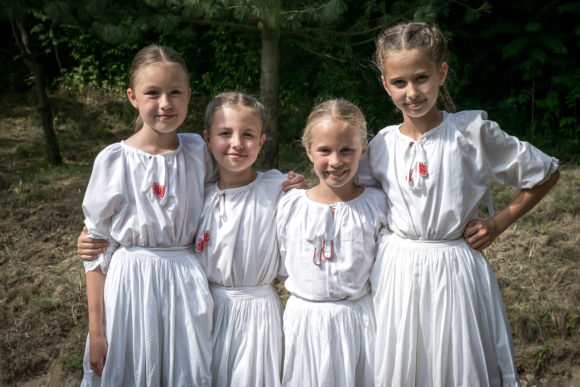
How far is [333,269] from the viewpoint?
2264mm

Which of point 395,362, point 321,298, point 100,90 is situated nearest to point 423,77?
point 321,298

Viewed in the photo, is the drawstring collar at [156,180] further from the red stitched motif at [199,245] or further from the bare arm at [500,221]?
the bare arm at [500,221]

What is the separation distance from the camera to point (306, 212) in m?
2.33

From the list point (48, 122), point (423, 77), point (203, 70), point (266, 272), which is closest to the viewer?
point (423, 77)

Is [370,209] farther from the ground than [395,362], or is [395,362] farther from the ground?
[370,209]

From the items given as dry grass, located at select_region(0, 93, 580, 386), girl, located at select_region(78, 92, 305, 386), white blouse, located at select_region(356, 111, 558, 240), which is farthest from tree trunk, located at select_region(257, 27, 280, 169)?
white blouse, located at select_region(356, 111, 558, 240)

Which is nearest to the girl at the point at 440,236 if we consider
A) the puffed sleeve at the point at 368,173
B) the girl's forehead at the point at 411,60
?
the girl's forehead at the point at 411,60

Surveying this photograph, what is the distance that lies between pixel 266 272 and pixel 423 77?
3.23 ft

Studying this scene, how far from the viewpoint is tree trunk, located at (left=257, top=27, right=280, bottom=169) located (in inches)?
233

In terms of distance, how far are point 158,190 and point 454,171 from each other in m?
1.14

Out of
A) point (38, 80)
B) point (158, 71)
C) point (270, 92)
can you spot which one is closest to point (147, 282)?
point (158, 71)

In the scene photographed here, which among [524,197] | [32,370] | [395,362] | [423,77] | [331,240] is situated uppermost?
[423,77]

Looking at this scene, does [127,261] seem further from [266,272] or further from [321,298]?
[321,298]

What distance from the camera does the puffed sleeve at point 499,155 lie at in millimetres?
2211
